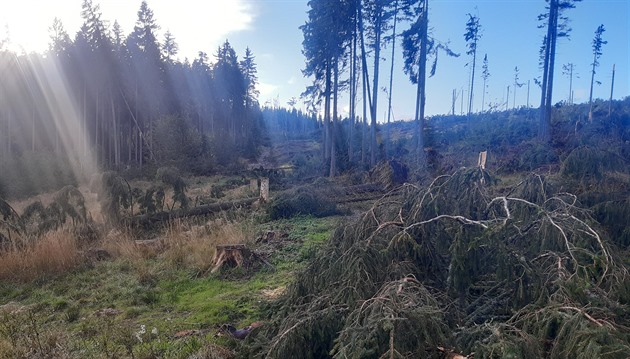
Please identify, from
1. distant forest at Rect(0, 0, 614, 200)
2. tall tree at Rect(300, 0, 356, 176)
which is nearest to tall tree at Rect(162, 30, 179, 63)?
distant forest at Rect(0, 0, 614, 200)

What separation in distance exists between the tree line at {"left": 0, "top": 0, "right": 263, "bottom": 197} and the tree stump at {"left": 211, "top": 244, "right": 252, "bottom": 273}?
902 inches

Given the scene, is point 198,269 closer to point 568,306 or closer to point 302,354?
point 302,354

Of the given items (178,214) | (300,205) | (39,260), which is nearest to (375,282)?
(39,260)

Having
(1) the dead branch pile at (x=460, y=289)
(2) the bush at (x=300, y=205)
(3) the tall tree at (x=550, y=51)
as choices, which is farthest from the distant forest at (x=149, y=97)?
(1) the dead branch pile at (x=460, y=289)

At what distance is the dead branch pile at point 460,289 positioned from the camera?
2.29 metres

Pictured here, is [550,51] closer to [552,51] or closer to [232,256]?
[552,51]

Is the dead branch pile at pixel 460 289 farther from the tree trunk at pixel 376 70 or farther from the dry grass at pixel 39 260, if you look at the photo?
the tree trunk at pixel 376 70

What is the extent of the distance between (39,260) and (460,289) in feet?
23.9

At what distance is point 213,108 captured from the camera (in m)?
46.5

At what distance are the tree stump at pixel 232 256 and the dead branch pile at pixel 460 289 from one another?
273 centimetres

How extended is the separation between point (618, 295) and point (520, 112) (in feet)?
134

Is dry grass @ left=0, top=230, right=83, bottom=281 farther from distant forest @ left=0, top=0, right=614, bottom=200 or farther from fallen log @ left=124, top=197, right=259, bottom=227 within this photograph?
distant forest @ left=0, top=0, right=614, bottom=200

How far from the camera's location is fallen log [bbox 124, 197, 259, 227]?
10.5 metres

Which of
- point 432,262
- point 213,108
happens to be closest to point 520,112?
→ point 213,108
